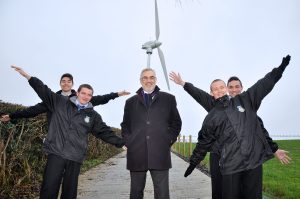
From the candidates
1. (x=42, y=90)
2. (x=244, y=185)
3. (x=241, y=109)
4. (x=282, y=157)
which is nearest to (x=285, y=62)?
(x=241, y=109)

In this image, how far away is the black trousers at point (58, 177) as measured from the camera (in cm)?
432

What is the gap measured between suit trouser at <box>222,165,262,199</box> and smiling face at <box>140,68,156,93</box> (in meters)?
1.42

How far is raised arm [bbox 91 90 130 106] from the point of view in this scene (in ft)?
19.1

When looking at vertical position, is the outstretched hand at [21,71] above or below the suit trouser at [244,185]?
above

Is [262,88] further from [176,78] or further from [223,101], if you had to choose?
[176,78]

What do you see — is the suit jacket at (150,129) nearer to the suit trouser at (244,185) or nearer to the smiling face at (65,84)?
the suit trouser at (244,185)

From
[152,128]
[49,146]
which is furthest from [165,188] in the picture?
[49,146]

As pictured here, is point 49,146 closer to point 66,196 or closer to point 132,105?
point 66,196

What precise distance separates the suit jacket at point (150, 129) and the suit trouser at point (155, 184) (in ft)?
0.23

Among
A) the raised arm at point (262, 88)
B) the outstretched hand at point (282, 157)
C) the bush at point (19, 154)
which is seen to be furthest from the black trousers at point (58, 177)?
the outstretched hand at point (282, 157)

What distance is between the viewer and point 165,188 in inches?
168

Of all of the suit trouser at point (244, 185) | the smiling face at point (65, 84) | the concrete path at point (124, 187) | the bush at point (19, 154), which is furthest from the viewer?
the concrete path at point (124, 187)

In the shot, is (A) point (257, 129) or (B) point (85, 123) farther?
(B) point (85, 123)

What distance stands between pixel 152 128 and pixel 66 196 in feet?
4.29
